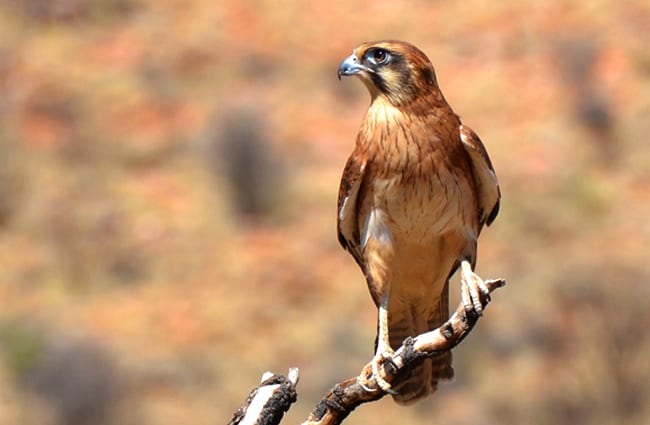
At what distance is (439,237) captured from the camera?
732 cm

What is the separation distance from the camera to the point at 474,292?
6770 mm

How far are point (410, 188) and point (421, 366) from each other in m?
1.15

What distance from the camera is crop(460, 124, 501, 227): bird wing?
285 inches

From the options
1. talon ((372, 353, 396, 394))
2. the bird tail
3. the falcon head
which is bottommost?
talon ((372, 353, 396, 394))

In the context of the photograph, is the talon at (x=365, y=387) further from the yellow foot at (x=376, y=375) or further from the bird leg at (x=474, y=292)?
the bird leg at (x=474, y=292)

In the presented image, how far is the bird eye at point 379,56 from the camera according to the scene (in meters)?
7.36

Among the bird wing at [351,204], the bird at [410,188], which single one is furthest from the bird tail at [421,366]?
the bird wing at [351,204]

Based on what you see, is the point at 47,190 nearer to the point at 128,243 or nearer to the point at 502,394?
the point at 128,243

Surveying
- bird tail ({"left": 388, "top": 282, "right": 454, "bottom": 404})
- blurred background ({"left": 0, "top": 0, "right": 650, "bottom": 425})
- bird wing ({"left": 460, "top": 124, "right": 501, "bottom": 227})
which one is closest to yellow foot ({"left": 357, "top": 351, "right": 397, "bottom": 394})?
bird tail ({"left": 388, "top": 282, "right": 454, "bottom": 404})

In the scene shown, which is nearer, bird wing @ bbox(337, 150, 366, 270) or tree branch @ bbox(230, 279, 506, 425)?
tree branch @ bbox(230, 279, 506, 425)

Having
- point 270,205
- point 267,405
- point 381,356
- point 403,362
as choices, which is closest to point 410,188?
point 381,356

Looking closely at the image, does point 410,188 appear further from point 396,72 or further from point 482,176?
point 396,72

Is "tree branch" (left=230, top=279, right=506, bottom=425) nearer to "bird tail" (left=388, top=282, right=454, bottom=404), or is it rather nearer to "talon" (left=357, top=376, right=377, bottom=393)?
"talon" (left=357, top=376, right=377, bottom=393)

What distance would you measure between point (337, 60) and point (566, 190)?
9444 mm
